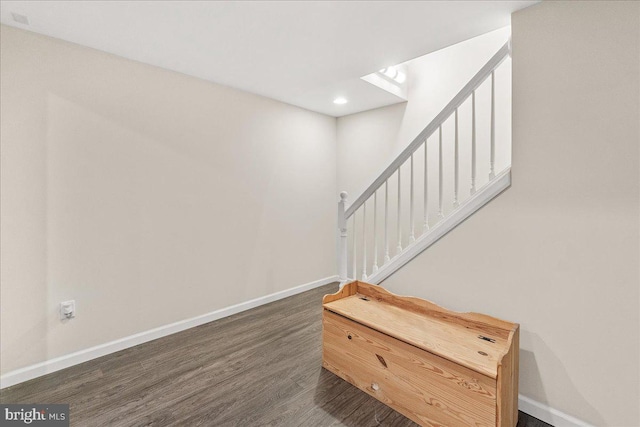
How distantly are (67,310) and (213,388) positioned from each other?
49.8 inches

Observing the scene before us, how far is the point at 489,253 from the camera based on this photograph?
1859mm

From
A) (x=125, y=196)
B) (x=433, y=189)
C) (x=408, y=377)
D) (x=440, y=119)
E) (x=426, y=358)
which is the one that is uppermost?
(x=440, y=119)

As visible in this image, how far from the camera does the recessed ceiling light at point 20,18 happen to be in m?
1.83

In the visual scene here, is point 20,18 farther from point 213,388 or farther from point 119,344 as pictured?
point 213,388

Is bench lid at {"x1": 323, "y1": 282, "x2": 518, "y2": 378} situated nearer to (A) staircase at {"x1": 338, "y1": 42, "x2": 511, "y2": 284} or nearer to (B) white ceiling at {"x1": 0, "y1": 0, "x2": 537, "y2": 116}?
(A) staircase at {"x1": 338, "y1": 42, "x2": 511, "y2": 284}

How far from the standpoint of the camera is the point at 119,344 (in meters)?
2.43

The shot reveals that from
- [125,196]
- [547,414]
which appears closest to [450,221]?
[547,414]

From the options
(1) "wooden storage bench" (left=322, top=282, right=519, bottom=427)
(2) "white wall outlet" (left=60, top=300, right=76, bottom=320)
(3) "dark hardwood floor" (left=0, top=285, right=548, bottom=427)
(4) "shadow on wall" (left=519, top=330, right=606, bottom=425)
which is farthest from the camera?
(2) "white wall outlet" (left=60, top=300, right=76, bottom=320)

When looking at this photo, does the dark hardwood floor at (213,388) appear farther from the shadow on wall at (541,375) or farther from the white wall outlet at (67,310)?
the white wall outlet at (67,310)

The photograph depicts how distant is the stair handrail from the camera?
1.85 meters

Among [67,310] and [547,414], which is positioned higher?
[67,310]

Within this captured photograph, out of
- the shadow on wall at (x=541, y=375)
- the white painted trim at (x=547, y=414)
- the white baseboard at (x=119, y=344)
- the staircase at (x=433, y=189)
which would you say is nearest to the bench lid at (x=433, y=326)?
the shadow on wall at (x=541, y=375)

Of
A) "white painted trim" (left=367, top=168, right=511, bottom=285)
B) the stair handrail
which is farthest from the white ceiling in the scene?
"white painted trim" (left=367, top=168, right=511, bottom=285)

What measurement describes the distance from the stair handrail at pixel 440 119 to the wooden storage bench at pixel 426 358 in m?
0.83
